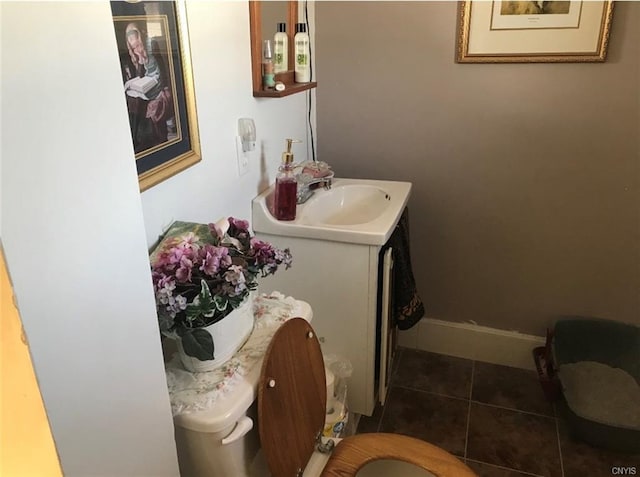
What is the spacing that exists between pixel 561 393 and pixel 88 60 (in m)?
2.04

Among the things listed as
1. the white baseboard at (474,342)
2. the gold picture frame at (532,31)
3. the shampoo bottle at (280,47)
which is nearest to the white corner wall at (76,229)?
the shampoo bottle at (280,47)

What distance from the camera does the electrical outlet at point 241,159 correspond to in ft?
5.11

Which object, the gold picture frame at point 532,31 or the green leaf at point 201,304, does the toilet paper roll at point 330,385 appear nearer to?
the green leaf at point 201,304

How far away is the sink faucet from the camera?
1842mm

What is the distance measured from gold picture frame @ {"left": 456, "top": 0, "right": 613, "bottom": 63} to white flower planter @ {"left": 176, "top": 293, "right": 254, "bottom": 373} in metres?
1.34

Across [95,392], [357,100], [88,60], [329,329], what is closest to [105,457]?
[95,392]

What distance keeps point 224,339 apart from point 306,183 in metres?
0.89

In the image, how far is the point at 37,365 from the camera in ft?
1.96

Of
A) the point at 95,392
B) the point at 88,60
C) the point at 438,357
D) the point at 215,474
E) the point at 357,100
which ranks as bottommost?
the point at 438,357

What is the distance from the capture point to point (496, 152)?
6.66ft

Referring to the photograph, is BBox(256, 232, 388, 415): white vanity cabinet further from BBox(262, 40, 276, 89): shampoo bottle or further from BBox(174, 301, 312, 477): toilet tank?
BBox(174, 301, 312, 477): toilet tank

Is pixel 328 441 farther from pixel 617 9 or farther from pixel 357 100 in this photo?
pixel 617 9

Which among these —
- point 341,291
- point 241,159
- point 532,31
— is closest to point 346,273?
point 341,291

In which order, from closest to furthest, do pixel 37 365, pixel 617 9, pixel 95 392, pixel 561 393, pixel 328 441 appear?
1. pixel 37 365
2. pixel 95 392
3. pixel 328 441
4. pixel 617 9
5. pixel 561 393
